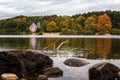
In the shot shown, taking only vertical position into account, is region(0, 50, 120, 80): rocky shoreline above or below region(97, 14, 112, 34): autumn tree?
above

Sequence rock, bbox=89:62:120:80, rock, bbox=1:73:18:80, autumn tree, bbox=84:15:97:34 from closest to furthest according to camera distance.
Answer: rock, bbox=89:62:120:80 → rock, bbox=1:73:18:80 → autumn tree, bbox=84:15:97:34

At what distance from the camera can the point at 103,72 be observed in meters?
27.4

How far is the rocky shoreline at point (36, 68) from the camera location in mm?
27703

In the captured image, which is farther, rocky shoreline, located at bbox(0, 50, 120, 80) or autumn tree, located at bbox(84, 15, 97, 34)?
autumn tree, located at bbox(84, 15, 97, 34)

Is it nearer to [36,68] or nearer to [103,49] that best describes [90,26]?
[103,49]

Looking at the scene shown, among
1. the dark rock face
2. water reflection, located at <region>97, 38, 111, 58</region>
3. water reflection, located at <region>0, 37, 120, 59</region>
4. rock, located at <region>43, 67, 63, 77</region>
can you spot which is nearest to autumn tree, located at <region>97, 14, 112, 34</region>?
water reflection, located at <region>0, 37, 120, 59</region>

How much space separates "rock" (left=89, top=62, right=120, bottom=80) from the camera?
1077 inches

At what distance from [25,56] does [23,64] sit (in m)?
1.07

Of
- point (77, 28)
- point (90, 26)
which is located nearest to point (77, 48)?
point (90, 26)

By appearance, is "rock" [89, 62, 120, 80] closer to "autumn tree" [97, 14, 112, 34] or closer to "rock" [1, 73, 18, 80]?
"rock" [1, 73, 18, 80]

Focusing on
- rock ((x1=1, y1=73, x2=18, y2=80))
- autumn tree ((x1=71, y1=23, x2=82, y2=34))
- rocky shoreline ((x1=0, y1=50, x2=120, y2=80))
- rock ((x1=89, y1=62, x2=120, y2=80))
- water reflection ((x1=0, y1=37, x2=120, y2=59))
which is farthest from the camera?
autumn tree ((x1=71, y1=23, x2=82, y2=34))

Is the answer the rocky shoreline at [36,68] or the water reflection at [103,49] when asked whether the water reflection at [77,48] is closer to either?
the water reflection at [103,49]

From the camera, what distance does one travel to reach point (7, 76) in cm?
2883

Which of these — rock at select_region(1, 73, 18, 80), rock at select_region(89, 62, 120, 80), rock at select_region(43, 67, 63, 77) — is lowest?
rock at select_region(43, 67, 63, 77)
